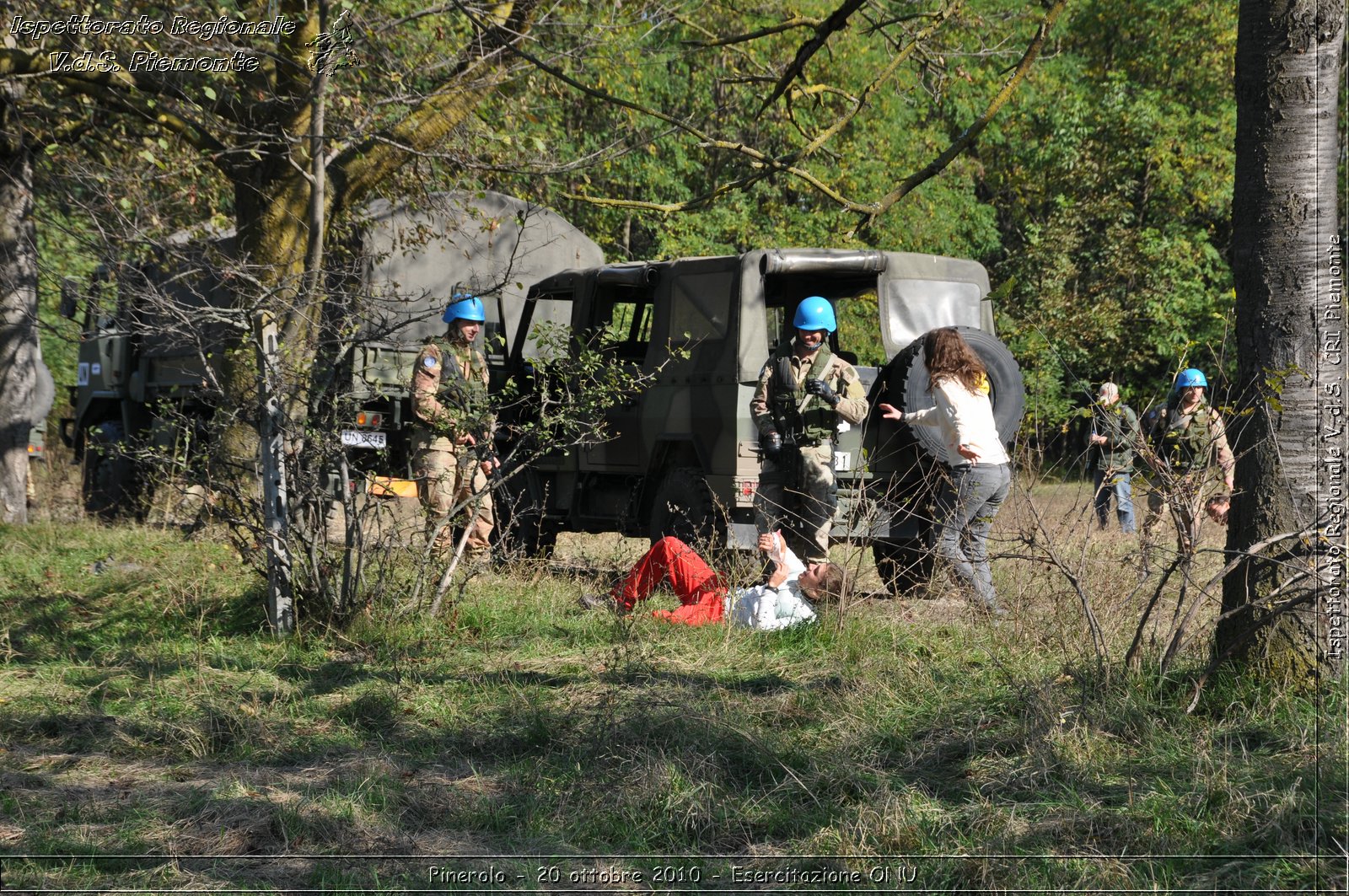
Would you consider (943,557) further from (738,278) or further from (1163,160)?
(1163,160)

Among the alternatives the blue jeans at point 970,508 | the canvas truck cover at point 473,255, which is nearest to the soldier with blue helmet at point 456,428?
the blue jeans at point 970,508

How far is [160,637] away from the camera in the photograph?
23.0 feet

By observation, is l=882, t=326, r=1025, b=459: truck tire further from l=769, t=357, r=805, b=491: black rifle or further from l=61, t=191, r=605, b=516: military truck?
l=61, t=191, r=605, b=516: military truck

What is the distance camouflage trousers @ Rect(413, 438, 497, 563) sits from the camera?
24.4 ft

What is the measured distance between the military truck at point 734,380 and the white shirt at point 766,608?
724mm

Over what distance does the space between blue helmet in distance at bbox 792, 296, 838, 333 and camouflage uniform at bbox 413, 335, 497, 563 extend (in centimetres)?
191

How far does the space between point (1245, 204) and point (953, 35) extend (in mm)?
4748

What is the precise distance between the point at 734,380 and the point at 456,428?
2.13 metres

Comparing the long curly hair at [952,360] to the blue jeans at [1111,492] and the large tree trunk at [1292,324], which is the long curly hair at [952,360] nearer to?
the blue jeans at [1111,492]

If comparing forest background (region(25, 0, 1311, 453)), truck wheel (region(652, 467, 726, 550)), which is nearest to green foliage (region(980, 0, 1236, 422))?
forest background (region(25, 0, 1311, 453))

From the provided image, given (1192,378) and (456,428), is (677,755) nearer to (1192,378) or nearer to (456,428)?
(456,428)

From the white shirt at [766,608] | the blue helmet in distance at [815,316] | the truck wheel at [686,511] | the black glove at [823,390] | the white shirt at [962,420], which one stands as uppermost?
the blue helmet in distance at [815,316]

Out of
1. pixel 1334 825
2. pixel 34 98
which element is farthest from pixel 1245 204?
pixel 34 98

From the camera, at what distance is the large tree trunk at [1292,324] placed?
15.0 ft
